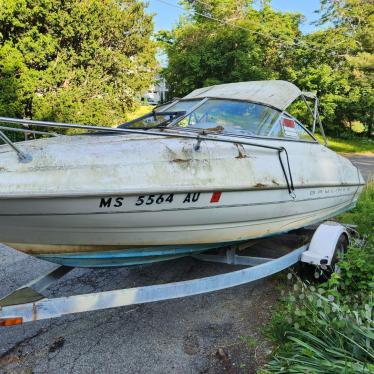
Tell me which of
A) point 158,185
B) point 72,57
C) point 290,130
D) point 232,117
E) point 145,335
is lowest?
point 145,335

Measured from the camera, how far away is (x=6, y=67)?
11742 millimetres

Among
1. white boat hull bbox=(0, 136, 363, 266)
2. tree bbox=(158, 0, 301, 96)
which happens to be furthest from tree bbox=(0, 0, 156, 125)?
white boat hull bbox=(0, 136, 363, 266)

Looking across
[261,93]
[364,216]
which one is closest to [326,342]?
[261,93]

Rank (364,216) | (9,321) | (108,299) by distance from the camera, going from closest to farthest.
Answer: (9,321) < (108,299) < (364,216)

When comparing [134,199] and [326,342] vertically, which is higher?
[134,199]

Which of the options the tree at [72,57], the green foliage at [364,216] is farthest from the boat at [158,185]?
the tree at [72,57]

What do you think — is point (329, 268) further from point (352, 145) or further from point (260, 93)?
point (352, 145)

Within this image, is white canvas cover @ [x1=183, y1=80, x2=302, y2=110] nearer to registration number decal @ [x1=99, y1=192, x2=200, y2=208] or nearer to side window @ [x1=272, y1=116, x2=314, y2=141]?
side window @ [x1=272, y1=116, x2=314, y2=141]

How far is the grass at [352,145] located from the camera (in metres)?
19.5

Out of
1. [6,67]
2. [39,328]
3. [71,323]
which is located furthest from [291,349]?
[6,67]

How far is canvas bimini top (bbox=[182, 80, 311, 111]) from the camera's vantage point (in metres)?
4.02

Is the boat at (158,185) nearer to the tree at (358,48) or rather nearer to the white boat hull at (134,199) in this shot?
the white boat hull at (134,199)

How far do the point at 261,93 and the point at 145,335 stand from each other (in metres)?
2.78

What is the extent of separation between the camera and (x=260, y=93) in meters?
4.19
